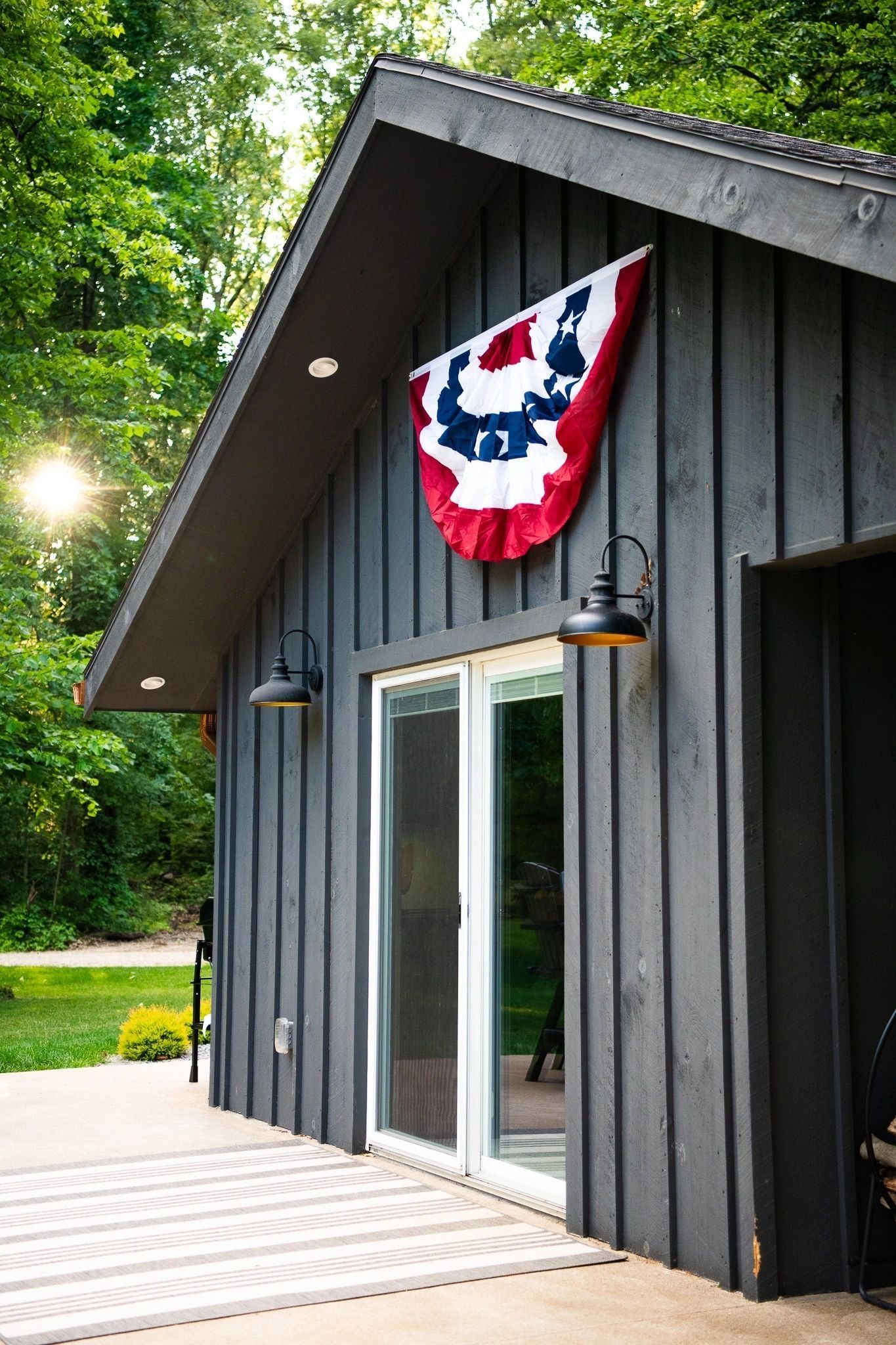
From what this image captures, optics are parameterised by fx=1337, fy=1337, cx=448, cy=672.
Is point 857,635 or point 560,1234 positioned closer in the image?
point 857,635

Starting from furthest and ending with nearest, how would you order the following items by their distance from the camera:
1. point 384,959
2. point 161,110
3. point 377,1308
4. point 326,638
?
point 161,110, point 326,638, point 384,959, point 377,1308

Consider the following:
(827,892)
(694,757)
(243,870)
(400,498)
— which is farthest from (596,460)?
(243,870)

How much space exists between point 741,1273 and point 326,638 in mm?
3623

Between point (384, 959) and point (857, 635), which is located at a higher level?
A: point (857, 635)

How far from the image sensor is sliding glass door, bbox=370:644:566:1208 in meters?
4.95

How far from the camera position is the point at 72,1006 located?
13.1 meters

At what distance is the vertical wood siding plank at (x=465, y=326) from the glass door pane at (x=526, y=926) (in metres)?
0.33

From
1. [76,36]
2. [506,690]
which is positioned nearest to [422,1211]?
[506,690]

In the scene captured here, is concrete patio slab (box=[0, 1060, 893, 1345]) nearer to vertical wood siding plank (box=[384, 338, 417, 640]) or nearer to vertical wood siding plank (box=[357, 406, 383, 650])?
vertical wood siding plank (box=[384, 338, 417, 640])

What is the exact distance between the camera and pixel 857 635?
162 inches

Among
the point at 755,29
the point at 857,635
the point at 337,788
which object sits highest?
the point at 755,29

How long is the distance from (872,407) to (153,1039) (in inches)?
291

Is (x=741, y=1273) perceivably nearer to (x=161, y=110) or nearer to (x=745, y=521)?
(x=745, y=521)

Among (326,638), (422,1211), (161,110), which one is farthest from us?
(161,110)
